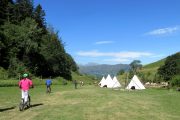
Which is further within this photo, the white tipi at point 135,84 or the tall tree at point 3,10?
the tall tree at point 3,10

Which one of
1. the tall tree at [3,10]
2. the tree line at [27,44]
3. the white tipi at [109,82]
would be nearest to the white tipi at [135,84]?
the white tipi at [109,82]

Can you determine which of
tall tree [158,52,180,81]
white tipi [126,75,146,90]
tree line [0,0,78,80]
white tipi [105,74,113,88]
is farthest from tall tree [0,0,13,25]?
tall tree [158,52,180,81]

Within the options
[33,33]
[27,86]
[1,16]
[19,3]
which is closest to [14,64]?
[33,33]

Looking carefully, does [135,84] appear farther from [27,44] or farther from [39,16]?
[39,16]

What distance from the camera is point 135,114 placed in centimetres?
2222

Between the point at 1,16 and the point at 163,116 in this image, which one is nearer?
the point at 163,116

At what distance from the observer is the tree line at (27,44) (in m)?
97.8

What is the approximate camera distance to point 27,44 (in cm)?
9838

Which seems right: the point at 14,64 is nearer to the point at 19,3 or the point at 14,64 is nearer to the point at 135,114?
the point at 19,3

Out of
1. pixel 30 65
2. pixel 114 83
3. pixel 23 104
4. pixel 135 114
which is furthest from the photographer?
pixel 30 65

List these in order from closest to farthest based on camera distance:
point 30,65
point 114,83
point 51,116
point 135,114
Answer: point 51,116, point 135,114, point 114,83, point 30,65

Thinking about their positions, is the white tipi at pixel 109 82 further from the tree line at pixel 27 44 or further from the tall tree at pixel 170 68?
the tall tree at pixel 170 68

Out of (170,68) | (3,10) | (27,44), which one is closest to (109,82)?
(27,44)

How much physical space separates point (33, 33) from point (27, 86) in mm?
78891
